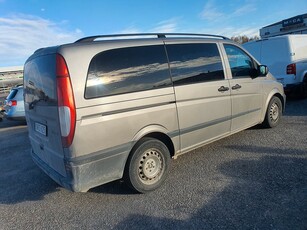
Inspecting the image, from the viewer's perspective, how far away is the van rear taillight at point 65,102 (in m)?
3.14

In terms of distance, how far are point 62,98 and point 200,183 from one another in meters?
2.20

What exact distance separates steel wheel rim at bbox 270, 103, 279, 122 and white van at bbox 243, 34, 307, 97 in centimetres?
283

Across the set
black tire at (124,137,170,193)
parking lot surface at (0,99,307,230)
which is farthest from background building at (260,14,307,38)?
black tire at (124,137,170,193)

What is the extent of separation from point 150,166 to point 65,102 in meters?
1.50

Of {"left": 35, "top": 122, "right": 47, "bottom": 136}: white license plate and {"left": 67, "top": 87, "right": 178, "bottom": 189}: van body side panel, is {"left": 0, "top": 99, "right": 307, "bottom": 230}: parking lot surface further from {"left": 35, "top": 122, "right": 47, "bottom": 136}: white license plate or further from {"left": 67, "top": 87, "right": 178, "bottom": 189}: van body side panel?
{"left": 35, "top": 122, "right": 47, "bottom": 136}: white license plate

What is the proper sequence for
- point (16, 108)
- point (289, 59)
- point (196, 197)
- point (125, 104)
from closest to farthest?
point (125, 104), point (196, 197), point (289, 59), point (16, 108)

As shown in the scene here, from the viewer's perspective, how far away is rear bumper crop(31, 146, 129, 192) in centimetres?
329

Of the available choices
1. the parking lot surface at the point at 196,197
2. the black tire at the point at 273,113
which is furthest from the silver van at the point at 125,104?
the black tire at the point at 273,113

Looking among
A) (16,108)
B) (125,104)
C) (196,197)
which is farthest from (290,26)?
(125,104)

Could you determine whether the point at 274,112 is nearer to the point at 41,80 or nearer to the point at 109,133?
the point at 109,133

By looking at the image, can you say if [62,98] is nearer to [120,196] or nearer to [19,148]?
[120,196]

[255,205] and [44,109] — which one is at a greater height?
[44,109]

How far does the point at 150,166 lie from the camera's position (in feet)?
12.9

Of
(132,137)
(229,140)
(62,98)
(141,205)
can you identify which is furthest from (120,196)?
(229,140)
